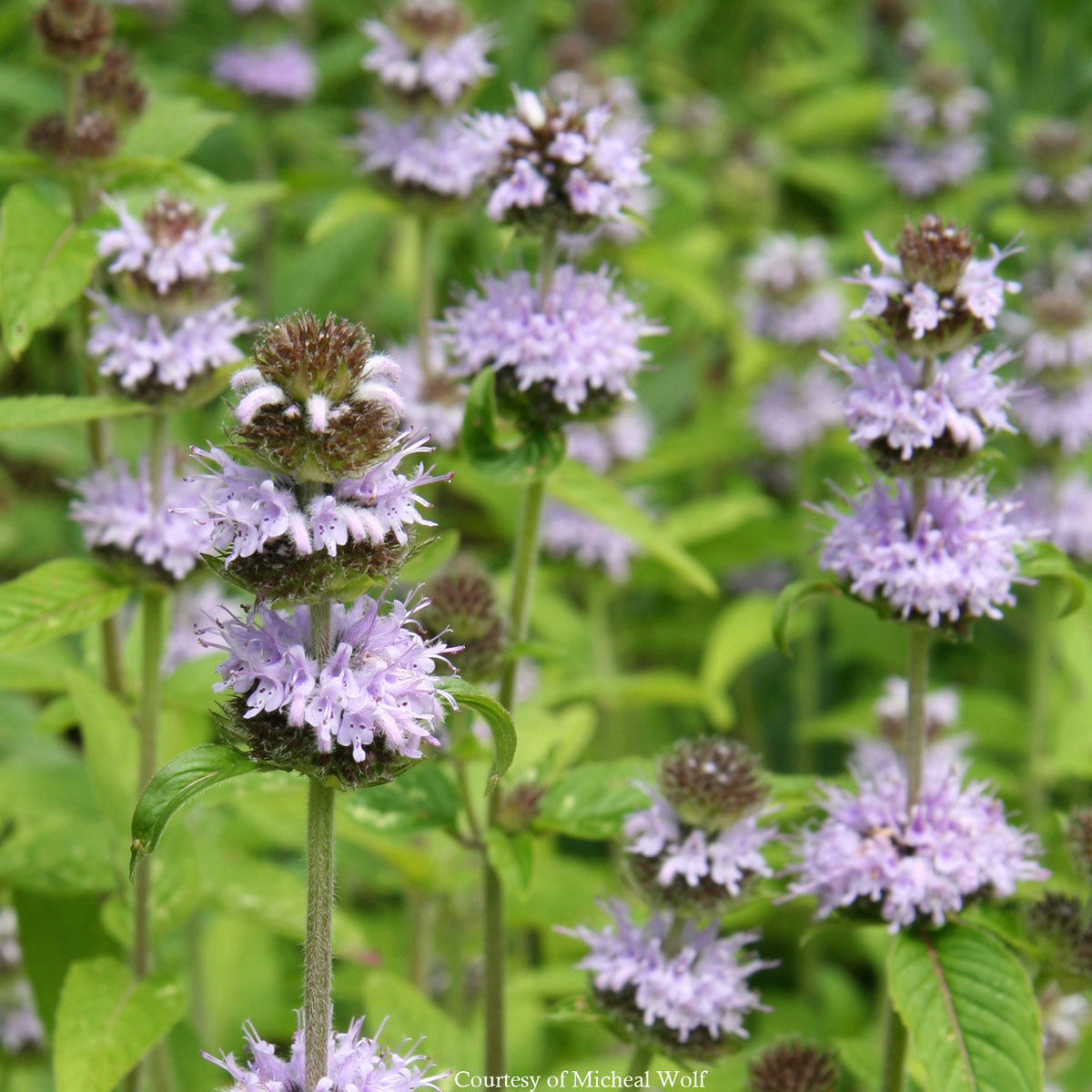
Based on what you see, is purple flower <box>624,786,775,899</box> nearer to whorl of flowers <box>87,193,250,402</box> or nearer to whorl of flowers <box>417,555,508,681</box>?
whorl of flowers <box>417,555,508,681</box>

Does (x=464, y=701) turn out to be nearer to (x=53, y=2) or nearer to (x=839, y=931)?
(x=53, y=2)

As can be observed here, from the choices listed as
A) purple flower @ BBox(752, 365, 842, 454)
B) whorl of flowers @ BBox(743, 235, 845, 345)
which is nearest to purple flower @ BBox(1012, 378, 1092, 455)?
purple flower @ BBox(752, 365, 842, 454)

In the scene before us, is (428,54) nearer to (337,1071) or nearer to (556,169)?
(556,169)

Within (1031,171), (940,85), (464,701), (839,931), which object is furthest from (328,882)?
(940,85)

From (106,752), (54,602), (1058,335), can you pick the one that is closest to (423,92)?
(54,602)

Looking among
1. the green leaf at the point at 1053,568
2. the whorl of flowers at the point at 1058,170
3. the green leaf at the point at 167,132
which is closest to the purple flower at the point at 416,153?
the green leaf at the point at 167,132
